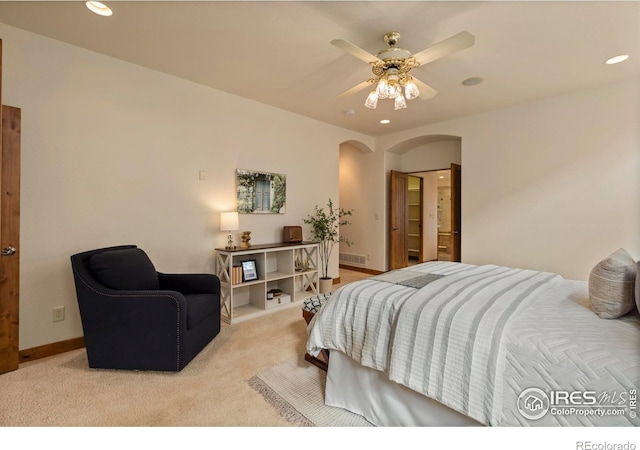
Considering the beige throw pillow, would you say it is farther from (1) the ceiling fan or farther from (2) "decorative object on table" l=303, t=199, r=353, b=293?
(2) "decorative object on table" l=303, t=199, r=353, b=293

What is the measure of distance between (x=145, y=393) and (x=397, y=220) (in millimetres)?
4714

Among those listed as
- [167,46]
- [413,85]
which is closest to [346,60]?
[413,85]

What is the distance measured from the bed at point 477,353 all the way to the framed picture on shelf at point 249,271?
175 centimetres

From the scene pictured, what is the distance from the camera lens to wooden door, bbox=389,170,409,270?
5449 millimetres

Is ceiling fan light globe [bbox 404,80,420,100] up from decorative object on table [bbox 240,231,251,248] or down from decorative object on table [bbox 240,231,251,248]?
up

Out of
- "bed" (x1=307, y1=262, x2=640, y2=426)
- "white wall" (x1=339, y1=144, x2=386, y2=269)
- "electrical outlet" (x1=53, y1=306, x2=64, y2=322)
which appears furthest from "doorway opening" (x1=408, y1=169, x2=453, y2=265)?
"electrical outlet" (x1=53, y1=306, x2=64, y2=322)

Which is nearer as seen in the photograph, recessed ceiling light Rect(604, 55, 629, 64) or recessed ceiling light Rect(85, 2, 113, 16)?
recessed ceiling light Rect(85, 2, 113, 16)

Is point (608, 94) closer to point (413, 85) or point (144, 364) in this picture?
point (413, 85)

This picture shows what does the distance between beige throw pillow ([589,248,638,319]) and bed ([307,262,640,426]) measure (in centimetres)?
6

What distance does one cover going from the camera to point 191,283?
263 cm

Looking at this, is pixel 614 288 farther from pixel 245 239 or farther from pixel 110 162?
pixel 110 162

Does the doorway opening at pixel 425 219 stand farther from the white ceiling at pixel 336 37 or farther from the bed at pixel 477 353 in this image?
the bed at pixel 477 353

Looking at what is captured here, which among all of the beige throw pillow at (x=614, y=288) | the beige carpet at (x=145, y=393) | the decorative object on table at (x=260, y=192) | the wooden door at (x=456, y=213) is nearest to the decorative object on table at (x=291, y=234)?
the decorative object on table at (x=260, y=192)

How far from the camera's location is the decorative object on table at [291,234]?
13.1 feet
